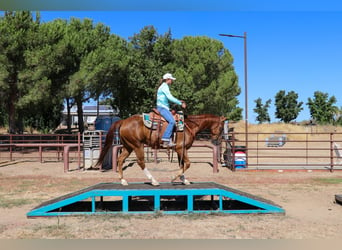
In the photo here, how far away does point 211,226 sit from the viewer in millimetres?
5898

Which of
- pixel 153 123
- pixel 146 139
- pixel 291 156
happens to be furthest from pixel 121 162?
pixel 291 156

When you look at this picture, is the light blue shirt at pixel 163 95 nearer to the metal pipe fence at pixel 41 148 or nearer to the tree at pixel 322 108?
the metal pipe fence at pixel 41 148

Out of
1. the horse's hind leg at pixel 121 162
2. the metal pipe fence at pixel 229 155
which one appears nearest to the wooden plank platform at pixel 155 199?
the horse's hind leg at pixel 121 162

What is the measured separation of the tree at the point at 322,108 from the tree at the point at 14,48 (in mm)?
52630

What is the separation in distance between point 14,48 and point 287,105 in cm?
6087

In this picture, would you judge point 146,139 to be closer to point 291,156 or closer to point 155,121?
point 155,121

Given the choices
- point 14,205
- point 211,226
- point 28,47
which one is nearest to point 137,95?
point 28,47

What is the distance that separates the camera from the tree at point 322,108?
204ft

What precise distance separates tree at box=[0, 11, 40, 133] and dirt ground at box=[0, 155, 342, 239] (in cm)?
1195

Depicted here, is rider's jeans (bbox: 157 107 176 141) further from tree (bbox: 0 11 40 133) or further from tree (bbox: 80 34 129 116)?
tree (bbox: 80 34 129 116)

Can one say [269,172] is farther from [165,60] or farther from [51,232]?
[165,60]

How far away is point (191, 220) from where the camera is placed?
248 inches

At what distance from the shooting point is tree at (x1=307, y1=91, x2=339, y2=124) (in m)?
62.3

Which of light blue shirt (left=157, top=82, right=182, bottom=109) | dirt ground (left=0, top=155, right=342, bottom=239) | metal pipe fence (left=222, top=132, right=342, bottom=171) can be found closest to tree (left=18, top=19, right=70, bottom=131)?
dirt ground (left=0, top=155, right=342, bottom=239)
